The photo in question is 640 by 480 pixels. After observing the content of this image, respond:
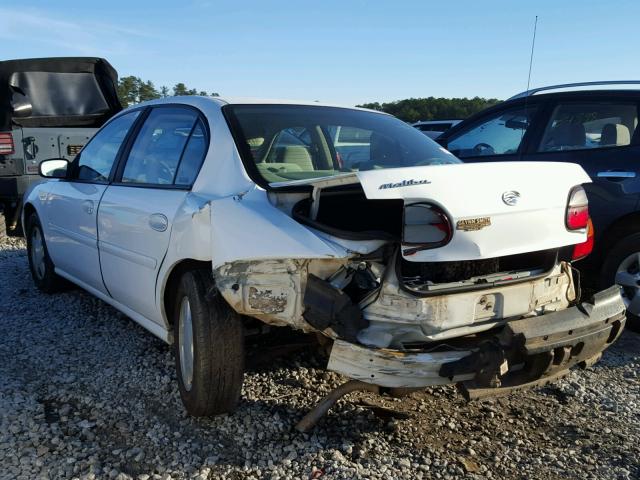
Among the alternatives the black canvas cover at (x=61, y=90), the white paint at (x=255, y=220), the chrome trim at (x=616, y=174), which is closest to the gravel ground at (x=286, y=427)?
the white paint at (x=255, y=220)

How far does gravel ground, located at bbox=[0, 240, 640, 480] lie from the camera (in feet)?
8.64

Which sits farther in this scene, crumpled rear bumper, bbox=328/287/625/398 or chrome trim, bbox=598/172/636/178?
chrome trim, bbox=598/172/636/178

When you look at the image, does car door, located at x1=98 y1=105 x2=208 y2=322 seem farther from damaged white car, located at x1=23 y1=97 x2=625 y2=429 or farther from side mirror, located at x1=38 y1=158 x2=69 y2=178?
side mirror, located at x1=38 y1=158 x2=69 y2=178

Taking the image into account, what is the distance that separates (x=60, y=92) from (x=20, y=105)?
947 millimetres

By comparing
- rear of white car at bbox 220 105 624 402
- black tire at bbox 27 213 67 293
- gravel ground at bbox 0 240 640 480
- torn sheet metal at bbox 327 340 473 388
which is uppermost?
rear of white car at bbox 220 105 624 402

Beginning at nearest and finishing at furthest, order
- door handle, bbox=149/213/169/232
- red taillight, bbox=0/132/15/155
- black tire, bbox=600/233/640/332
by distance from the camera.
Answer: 1. door handle, bbox=149/213/169/232
2. black tire, bbox=600/233/640/332
3. red taillight, bbox=0/132/15/155

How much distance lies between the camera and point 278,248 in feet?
8.03

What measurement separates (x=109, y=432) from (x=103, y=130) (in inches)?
97.1

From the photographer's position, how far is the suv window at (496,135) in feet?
17.1

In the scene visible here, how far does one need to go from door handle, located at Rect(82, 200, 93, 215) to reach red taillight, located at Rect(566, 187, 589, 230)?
306cm

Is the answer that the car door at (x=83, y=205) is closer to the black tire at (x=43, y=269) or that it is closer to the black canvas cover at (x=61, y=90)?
the black tire at (x=43, y=269)

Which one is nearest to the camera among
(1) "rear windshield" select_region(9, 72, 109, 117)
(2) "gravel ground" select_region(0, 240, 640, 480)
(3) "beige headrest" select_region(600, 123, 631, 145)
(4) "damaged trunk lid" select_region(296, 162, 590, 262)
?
(4) "damaged trunk lid" select_region(296, 162, 590, 262)

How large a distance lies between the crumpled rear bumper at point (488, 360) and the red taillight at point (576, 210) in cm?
43

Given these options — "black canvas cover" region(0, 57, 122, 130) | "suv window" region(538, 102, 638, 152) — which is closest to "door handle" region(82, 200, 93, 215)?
"suv window" region(538, 102, 638, 152)
